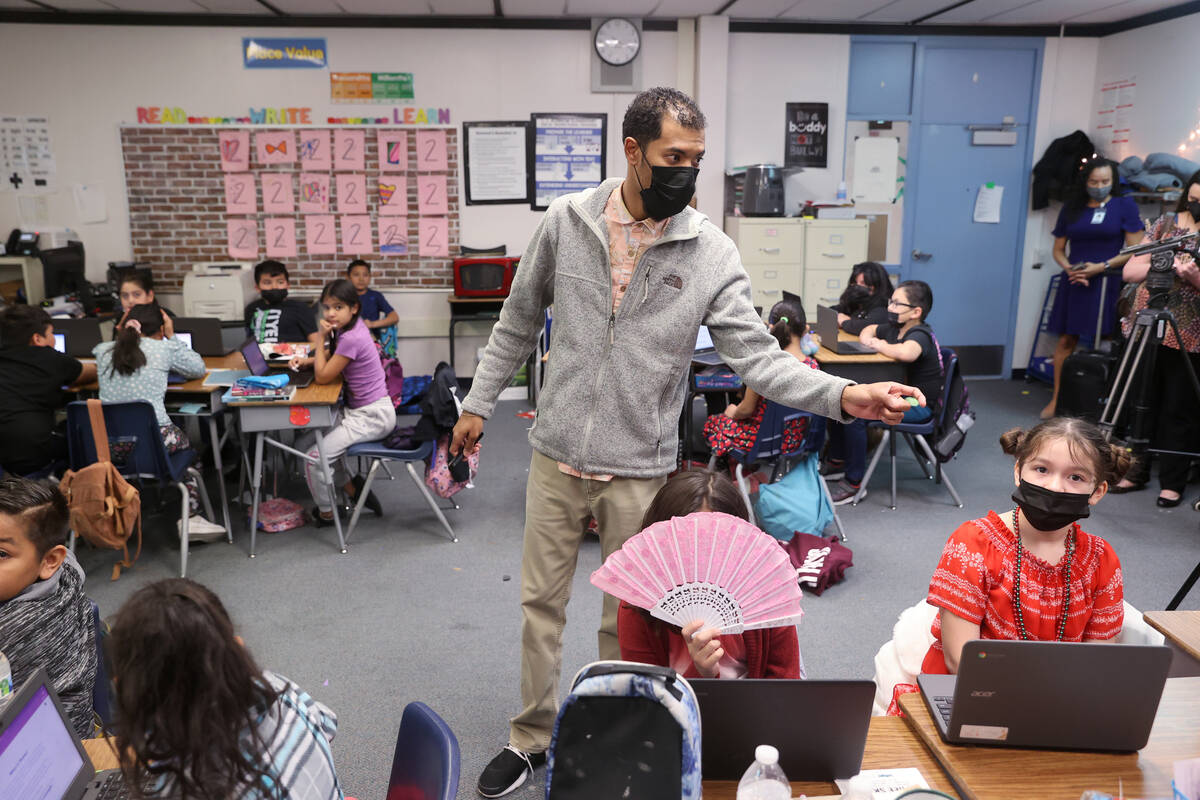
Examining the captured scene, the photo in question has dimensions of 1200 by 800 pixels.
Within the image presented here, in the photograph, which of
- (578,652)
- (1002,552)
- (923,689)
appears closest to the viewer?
(923,689)

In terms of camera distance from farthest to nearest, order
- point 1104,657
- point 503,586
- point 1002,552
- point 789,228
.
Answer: point 789,228 < point 503,586 < point 1002,552 < point 1104,657

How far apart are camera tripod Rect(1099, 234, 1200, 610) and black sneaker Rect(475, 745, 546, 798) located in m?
2.85

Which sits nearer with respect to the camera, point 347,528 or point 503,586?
point 503,586

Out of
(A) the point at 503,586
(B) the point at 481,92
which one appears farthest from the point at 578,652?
(B) the point at 481,92

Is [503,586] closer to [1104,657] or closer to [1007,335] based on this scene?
[1104,657]

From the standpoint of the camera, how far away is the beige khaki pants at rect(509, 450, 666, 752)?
2.06m

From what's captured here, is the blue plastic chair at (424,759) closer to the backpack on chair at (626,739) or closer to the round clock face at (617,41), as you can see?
the backpack on chair at (626,739)

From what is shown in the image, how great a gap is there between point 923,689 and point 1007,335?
21.6 feet

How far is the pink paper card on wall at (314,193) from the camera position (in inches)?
254

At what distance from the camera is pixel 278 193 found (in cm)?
645

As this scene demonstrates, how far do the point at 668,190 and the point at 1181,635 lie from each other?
53.7 inches

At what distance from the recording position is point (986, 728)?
1.32m

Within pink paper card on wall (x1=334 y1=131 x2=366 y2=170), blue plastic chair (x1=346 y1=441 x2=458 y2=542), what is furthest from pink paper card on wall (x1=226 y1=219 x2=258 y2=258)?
blue plastic chair (x1=346 y1=441 x2=458 y2=542)

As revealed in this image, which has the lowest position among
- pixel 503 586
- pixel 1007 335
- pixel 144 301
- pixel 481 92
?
pixel 503 586
